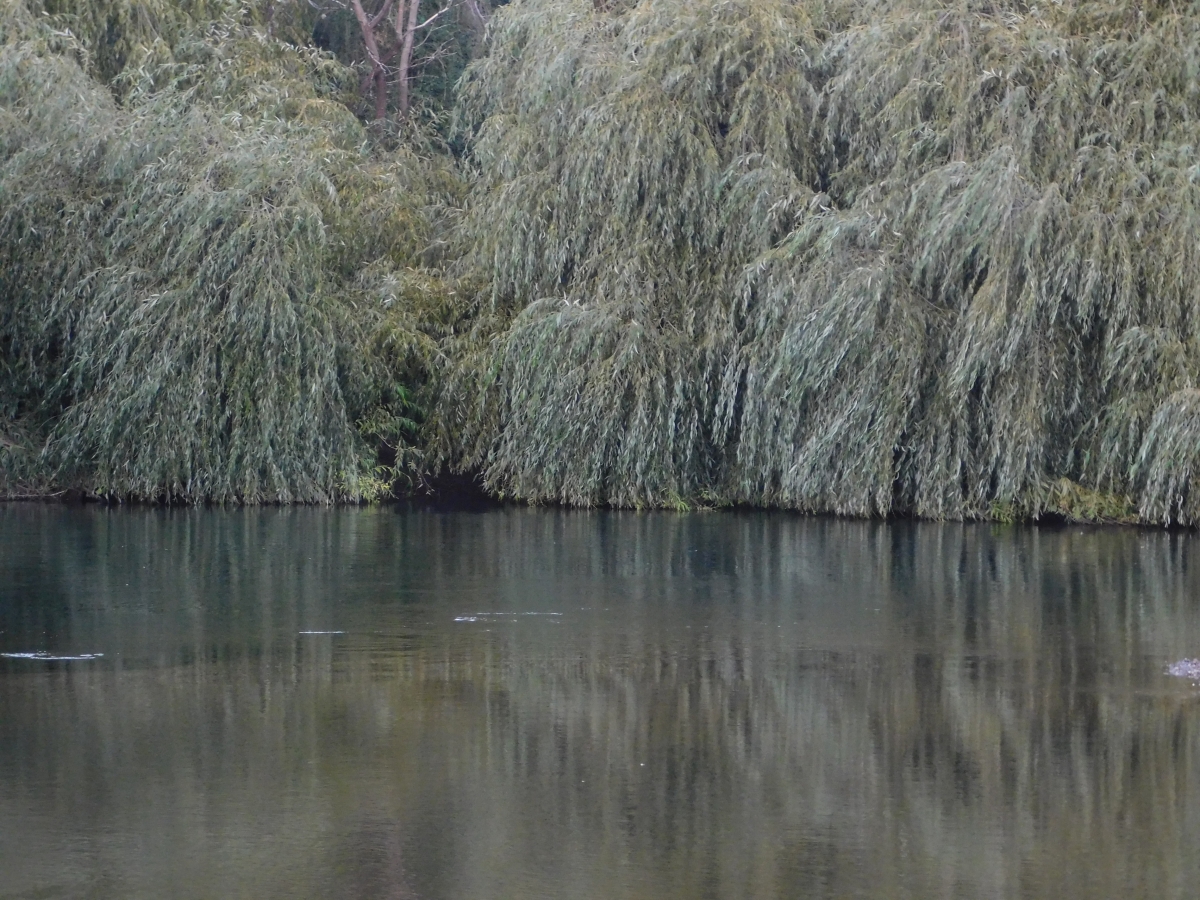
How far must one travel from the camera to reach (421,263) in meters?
17.7

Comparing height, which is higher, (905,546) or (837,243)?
(837,243)

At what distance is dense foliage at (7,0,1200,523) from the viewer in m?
14.2

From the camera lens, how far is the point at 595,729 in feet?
21.4

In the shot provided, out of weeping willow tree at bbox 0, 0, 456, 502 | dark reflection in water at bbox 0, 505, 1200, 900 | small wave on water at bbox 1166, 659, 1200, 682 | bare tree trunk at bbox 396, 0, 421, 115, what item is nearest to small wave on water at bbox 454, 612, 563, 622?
dark reflection in water at bbox 0, 505, 1200, 900

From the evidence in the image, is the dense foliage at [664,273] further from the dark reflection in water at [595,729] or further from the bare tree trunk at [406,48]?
the bare tree trunk at [406,48]

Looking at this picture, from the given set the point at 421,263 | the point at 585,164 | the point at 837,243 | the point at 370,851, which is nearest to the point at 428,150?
the point at 421,263

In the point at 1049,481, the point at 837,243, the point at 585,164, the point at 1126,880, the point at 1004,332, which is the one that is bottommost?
the point at 1126,880

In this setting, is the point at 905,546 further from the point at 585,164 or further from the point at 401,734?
the point at 401,734

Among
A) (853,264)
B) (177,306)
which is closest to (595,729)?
(853,264)

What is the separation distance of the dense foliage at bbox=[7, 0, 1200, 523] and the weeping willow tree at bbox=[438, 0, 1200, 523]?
0.04 meters

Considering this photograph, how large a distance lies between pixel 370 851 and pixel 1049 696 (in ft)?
11.9

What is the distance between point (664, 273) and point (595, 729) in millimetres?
9716

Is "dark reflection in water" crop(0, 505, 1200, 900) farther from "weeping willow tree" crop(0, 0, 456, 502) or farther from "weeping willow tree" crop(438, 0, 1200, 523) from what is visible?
"weeping willow tree" crop(0, 0, 456, 502)

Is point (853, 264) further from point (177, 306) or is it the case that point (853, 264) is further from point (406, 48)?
point (406, 48)
